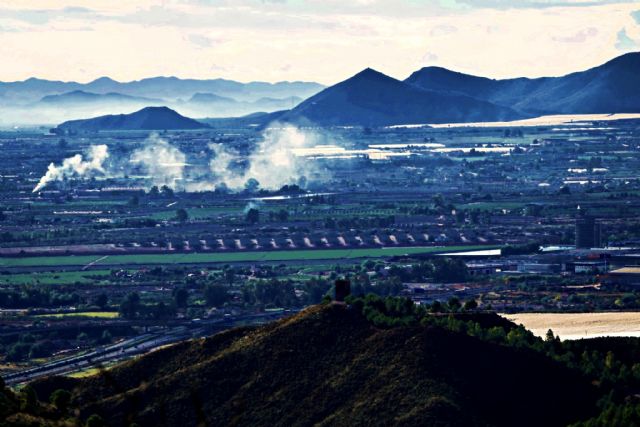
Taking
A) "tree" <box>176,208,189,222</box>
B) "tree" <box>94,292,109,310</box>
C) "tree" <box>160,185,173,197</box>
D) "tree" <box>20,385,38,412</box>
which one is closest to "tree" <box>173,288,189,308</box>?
"tree" <box>94,292,109,310</box>

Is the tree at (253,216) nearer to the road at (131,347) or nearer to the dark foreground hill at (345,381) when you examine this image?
the road at (131,347)

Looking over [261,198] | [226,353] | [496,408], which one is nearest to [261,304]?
[226,353]

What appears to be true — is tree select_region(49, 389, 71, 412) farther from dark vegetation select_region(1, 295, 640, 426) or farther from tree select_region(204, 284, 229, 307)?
tree select_region(204, 284, 229, 307)

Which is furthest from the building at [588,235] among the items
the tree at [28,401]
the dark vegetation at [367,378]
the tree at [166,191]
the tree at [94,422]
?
the tree at [94,422]

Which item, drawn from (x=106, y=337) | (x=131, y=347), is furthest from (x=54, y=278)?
(x=131, y=347)

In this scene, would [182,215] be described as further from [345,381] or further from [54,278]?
[345,381]

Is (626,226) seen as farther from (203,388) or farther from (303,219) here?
(203,388)

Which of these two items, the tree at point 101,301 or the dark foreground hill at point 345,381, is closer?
the dark foreground hill at point 345,381

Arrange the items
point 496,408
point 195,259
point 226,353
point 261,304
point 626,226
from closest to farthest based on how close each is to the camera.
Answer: point 496,408, point 226,353, point 261,304, point 195,259, point 626,226
